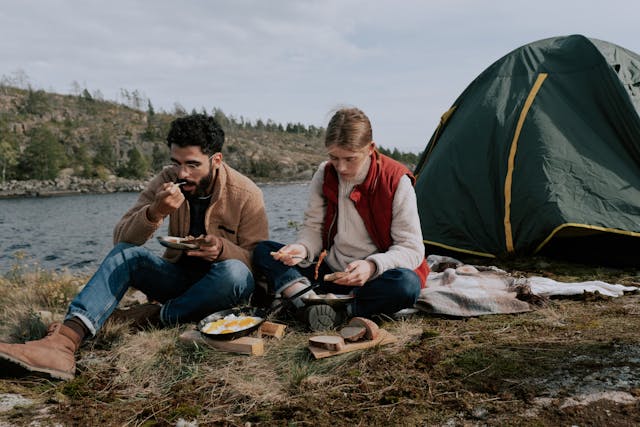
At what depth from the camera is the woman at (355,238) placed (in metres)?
2.88

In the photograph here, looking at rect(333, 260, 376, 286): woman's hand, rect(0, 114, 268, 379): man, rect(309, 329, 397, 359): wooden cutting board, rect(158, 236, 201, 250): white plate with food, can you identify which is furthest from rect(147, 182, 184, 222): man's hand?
rect(309, 329, 397, 359): wooden cutting board

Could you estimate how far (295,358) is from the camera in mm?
2527

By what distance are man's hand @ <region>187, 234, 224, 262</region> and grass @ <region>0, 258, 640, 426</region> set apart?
41 centimetres

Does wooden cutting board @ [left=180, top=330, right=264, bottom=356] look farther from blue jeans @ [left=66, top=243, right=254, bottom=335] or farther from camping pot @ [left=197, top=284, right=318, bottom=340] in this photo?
blue jeans @ [left=66, top=243, right=254, bottom=335]

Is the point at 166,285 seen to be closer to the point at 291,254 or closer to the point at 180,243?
the point at 180,243

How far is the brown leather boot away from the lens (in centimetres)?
236

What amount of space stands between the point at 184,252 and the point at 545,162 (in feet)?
9.88

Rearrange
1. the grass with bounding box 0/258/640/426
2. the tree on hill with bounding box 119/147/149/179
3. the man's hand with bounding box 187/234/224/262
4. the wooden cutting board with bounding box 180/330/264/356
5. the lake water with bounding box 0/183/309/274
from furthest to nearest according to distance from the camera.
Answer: the tree on hill with bounding box 119/147/149/179 < the lake water with bounding box 0/183/309/274 < the man's hand with bounding box 187/234/224/262 < the wooden cutting board with bounding box 180/330/264/356 < the grass with bounding box 0/258/640/426

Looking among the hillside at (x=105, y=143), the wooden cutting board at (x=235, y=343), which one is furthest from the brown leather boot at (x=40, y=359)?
the hillside at (x=105, y=143)

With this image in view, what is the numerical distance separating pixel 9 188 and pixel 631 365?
44448 millimetres

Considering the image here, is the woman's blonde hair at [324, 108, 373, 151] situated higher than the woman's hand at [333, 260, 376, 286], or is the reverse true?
the woman's blonde hair at [324, 108, 373, 151]

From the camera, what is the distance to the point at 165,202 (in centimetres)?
287

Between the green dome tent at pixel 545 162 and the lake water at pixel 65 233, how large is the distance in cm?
441

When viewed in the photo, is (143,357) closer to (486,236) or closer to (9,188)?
(486,236)
